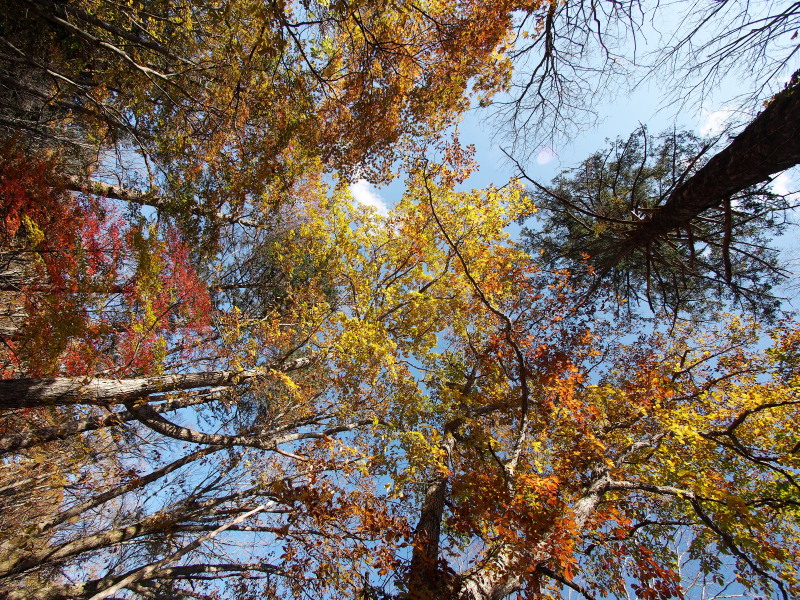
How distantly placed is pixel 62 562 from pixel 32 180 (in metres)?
8.89

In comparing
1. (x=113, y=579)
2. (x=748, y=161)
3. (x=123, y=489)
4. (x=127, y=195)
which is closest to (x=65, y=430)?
(x=123, y=489)

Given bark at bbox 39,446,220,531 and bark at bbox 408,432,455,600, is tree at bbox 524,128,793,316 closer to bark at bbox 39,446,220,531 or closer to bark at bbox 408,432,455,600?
bark at bbox 408,432,455,600

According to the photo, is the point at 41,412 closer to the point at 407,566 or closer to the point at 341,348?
the point at 341,348

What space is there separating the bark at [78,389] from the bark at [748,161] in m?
Answer: 8.44

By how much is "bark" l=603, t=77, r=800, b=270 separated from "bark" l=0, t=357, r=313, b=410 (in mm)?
8438

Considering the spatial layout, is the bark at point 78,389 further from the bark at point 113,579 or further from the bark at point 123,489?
the bark at point 113,579

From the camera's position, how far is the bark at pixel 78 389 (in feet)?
16.0

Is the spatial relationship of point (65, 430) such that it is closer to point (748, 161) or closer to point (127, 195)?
point (127, 195)

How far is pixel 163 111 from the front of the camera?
345 inches

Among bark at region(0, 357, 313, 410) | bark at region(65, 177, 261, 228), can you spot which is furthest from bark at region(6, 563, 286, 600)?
bark at region(65, 177, 261, 228)

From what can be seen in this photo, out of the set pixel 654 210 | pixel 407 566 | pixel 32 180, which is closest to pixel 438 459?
pixel 407 566

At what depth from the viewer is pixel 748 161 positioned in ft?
8.38

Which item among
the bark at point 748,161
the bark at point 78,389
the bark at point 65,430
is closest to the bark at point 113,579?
the bark at point 65,430

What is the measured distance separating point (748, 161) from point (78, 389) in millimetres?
8927
